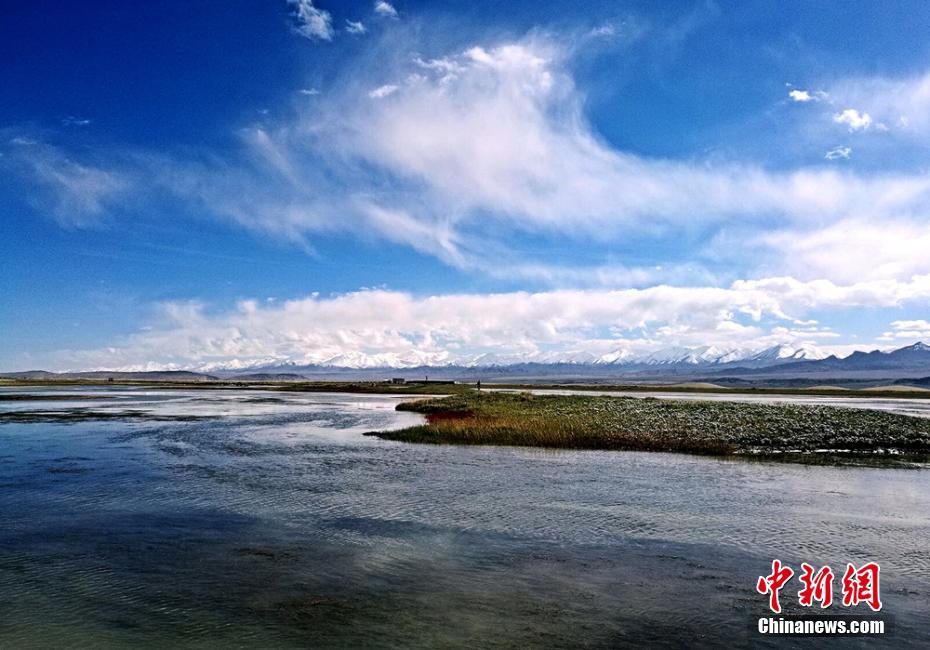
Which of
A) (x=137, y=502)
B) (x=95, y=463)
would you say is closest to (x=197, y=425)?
(x=95, y=463)

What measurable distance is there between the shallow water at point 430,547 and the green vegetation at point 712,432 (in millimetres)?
6014

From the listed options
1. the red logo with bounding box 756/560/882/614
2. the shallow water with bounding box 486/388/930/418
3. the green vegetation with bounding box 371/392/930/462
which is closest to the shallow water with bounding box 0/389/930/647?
the red logo with bounding box 756/560/882/614

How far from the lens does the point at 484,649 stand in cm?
1255

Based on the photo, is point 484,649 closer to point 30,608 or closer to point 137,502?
point 30,608

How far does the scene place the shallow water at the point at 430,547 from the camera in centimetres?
1368

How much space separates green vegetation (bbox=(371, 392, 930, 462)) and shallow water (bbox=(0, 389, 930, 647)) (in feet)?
19.7

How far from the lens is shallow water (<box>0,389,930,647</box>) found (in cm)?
1368
